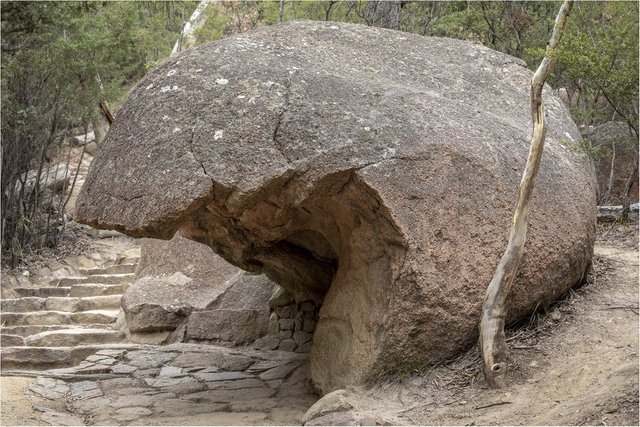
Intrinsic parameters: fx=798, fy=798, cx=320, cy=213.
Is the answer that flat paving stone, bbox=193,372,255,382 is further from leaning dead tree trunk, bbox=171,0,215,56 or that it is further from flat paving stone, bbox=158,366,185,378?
leaning dead tree trunk, bbox=171,0,215,56

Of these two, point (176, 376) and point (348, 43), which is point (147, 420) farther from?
point (348, 43)

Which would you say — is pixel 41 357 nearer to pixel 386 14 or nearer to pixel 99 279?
pixel 99 279

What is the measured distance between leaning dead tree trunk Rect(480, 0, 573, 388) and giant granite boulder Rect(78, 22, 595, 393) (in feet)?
1.06

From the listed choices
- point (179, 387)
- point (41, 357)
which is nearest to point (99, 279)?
point (41, 357)

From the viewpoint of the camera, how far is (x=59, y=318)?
9.51 m

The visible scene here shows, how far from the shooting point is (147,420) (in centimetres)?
562

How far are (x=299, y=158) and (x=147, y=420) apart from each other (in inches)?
86.2

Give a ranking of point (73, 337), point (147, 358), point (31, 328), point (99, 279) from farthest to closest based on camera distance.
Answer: point (99, 279) → point (31, 328) → point (73, 337) → point (147, 358)

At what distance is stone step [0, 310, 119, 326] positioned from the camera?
947cm

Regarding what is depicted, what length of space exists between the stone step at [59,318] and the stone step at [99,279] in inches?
43.7

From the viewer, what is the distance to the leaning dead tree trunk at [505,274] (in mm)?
4805

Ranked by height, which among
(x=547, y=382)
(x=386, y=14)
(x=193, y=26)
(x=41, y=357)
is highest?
(x=386, y=14)

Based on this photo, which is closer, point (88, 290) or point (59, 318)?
point (59, 318)

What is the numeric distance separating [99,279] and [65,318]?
59.4 inches
